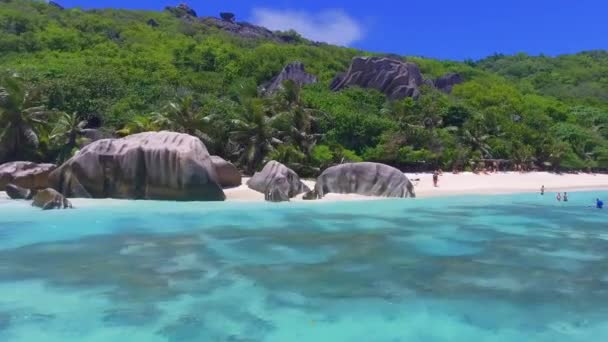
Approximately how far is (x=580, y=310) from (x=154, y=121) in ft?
82.8

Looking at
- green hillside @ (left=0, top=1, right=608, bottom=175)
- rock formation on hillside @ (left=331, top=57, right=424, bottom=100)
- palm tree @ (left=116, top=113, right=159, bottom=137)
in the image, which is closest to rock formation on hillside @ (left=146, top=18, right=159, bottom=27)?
green hillside @ (left=0, top=1, right=608, bottom=175)

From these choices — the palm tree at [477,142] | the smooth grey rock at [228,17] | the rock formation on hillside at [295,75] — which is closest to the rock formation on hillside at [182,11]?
the smooth grey rock at [228,17]

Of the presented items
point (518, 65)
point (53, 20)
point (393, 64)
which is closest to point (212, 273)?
point (393, 64)

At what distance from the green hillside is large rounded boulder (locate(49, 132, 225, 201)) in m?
6.51

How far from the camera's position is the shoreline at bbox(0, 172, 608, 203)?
85.1 feet

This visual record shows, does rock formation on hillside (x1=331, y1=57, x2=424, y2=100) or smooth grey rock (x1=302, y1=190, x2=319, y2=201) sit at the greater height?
rock formation on hillside (x1=331, y1=57, x2=424, y2=100)

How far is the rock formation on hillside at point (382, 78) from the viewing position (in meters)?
51.0

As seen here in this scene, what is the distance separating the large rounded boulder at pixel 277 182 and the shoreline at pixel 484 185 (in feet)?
1.04

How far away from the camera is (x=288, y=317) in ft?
28.1

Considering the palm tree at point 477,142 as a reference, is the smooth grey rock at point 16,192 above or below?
below

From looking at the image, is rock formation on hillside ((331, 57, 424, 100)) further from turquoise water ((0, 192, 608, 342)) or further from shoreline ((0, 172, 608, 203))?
turquoise water ((0, 192, 608, 342))

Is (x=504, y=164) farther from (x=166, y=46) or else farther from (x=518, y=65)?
(x=518, y=65)

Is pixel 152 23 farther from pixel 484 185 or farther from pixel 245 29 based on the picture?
pixel 484 185

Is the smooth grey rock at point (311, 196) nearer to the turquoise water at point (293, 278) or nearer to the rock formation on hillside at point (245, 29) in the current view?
the turquoise water at point (293, 278)
